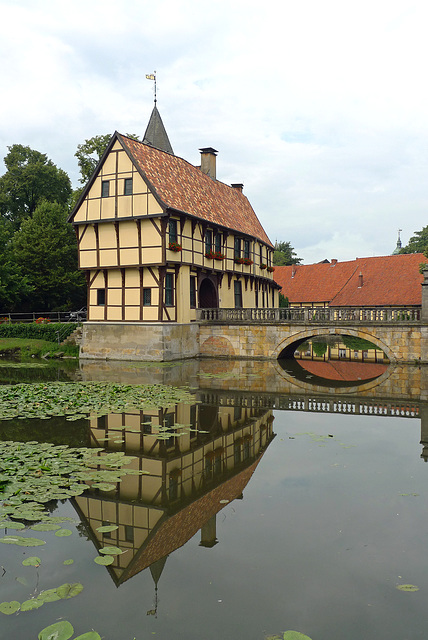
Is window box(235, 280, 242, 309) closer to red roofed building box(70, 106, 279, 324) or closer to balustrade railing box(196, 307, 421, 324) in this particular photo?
red roofed building box(70, 106, 279, 324)

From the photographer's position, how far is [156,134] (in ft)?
109

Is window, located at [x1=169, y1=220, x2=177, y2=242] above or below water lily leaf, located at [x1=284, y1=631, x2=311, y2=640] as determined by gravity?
above

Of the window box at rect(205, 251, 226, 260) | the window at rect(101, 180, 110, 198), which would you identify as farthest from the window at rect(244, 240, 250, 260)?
the window at rect(101, 180, 110, 198)

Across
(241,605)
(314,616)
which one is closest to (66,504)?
(241,605)

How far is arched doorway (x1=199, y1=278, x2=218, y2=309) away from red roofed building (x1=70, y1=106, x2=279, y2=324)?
12.8 inches

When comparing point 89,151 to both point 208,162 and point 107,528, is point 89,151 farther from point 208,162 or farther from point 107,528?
point 107,528

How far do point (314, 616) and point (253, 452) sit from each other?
14.6 feet

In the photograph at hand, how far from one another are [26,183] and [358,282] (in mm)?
28554

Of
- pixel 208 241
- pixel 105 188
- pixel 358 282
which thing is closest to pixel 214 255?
pixel 208 241

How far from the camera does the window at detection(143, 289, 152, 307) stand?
2355cm

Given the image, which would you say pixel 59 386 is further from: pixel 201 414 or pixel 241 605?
pixel 241 605

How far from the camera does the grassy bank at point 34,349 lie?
27672 mm

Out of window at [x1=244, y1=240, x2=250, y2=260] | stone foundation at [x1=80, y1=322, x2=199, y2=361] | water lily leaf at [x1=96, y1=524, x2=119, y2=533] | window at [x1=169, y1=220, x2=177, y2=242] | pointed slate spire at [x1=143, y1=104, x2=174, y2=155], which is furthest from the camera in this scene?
pointed slate spire at [x1=143, y1=104, x2=174, y2=155]

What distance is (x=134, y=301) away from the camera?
2397 cm
